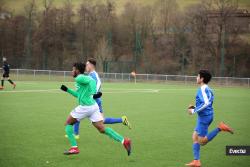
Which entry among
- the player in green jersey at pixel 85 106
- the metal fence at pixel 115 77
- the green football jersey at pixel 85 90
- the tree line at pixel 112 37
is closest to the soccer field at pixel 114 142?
the player in green jersey at pixel 85 106

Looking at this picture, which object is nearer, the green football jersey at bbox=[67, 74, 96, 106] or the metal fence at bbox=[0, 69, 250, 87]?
the green football jersey at bbox=[67, 74, 96, 106]

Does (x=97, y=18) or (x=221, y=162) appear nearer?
(x=221, y=162)

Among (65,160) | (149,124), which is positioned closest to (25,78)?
(149,124)

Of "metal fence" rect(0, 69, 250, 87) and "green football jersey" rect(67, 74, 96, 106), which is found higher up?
"green football jersey" rect(67, 74, 96, 106)

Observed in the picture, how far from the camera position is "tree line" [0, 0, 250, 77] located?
5003 centimetres

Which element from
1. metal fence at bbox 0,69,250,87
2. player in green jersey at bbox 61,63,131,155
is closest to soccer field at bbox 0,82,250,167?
player in green jersey at bbox 61,63,131,155

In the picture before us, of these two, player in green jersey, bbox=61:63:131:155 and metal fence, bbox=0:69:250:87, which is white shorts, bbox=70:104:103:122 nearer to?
player in green jersey, bbox=61:63:131:155

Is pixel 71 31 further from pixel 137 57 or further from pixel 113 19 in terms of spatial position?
pixel 137 57

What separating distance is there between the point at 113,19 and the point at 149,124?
153 feet

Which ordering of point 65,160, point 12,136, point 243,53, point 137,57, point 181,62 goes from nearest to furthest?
point 65,160 < point 12,136 < point 243,53 < point 181,62 < point 137,57

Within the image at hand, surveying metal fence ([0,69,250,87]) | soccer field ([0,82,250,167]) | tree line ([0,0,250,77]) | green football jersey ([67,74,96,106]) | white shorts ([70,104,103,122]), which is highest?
tree line ([0,0,250,77])

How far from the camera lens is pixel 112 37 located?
59031 millimetres

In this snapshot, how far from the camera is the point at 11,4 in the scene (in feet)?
195

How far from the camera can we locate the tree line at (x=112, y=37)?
5003cm
